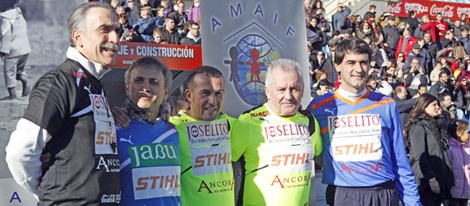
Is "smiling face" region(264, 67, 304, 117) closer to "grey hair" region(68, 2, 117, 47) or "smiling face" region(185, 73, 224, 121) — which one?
"smiling face" region(185, 73, 224, 121)

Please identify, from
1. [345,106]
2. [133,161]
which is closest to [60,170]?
[133,161]

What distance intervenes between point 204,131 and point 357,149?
109 centimetres

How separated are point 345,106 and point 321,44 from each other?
11.8 m

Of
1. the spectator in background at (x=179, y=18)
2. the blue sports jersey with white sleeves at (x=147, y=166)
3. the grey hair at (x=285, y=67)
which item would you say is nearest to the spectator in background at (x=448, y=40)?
the spectator in background at (x=179, y=18)

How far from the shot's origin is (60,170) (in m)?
2.98

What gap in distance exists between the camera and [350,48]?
4.54 m

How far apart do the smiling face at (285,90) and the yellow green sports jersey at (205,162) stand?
0.39 m

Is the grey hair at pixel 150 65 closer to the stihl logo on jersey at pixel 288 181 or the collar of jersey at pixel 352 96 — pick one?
the stihl logo on jersey at pixel 288 181

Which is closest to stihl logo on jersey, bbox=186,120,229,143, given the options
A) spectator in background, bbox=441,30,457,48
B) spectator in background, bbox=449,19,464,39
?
spectator in background, bbox=441,30,457,48

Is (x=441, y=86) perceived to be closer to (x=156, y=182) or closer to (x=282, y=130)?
(x=282, y=130)

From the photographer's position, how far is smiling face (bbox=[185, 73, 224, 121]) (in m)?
4.23

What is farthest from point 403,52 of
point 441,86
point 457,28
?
point 457,28

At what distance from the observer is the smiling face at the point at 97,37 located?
319cm

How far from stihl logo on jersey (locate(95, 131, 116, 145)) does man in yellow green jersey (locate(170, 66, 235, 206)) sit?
980 mm
